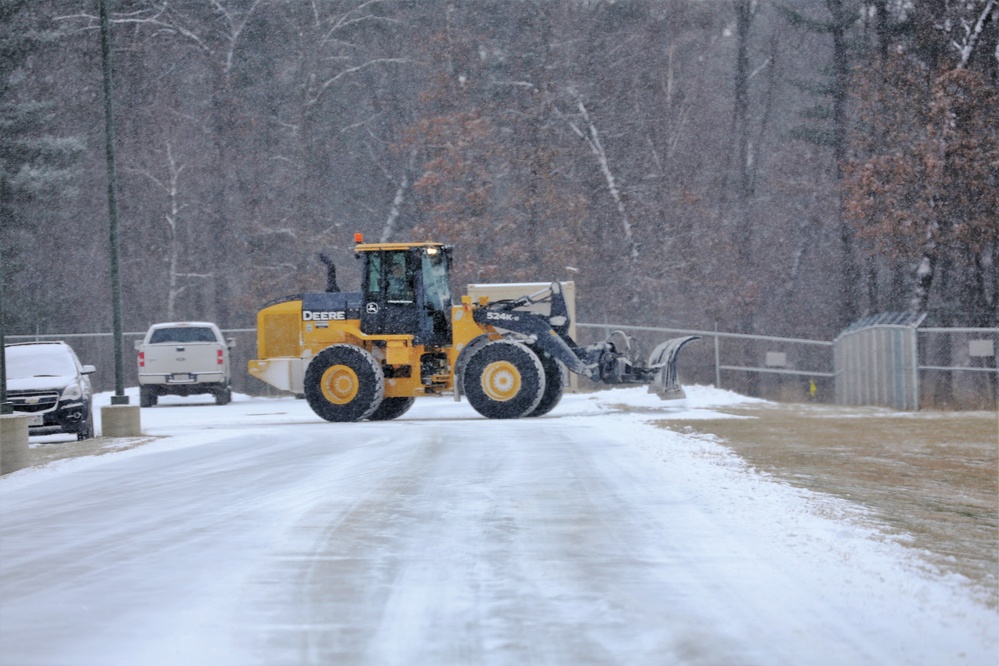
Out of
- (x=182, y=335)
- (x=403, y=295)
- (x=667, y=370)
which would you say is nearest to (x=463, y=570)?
(x=403, y=295)

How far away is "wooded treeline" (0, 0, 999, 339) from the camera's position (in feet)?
150

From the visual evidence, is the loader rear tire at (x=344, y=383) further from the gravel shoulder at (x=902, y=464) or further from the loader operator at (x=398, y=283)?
the gravel shoulder at (x=902, y=464)

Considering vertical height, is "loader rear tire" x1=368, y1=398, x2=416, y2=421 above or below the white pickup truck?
below

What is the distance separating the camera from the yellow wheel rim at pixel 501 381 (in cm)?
2347

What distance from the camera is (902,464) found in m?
16.1

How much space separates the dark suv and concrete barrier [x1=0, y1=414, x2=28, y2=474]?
12.8 feet

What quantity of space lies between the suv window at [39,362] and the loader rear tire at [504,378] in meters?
6.32

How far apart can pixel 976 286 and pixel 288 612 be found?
35.0 m

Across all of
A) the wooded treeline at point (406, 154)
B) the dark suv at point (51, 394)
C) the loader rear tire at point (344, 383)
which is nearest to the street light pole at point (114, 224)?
the dark suv at point (51, 394)

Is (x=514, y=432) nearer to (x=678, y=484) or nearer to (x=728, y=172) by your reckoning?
(x=678, y=484)

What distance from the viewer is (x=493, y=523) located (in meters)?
11.1

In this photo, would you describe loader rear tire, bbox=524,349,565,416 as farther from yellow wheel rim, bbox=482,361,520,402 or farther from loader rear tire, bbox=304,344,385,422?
loader rear tire, bbox=304,344,385,422

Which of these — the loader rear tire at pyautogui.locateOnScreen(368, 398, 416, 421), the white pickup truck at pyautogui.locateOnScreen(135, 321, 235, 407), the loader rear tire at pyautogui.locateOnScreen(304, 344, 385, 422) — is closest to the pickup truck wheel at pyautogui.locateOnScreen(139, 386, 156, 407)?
the white pickup truck at pyautogui.locateOnScreen(135, 321, 235, 407)

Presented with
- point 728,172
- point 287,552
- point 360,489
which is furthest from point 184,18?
point 287,552
